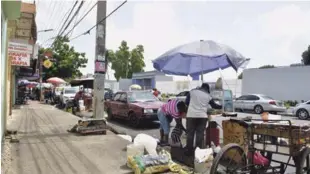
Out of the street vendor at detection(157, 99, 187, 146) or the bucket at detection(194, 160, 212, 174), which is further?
the street vendor at detection(157, 99, 187, 146)

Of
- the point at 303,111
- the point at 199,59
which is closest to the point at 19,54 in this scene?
the point at 199,59

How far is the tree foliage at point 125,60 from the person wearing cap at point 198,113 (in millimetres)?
50617

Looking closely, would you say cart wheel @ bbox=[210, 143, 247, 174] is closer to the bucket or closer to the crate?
the bucket

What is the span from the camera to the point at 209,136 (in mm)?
7555

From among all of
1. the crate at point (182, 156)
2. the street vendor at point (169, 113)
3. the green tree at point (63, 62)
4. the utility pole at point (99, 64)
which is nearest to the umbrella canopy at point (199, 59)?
the street vendor at point (169, 113)

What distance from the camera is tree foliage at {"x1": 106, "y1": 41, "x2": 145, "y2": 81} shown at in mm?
58156

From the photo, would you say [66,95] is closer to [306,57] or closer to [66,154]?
[66,154]

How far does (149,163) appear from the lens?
6.02 m

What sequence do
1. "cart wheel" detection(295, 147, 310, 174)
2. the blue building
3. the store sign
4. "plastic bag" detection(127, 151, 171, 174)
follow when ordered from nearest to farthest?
"cart wheel" detection(295, 147, 310, 174), "plastic bag" detection(127, 151, 171, 174), the store sign, the blue building

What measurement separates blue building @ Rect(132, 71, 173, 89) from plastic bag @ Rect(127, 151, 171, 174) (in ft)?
137

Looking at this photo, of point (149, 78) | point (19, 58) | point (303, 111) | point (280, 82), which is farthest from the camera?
point (149, 78)

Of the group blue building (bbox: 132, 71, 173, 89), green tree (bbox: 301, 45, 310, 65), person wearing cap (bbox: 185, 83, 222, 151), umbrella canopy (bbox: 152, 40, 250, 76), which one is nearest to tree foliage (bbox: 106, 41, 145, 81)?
blue building (bbox: 132, 71, 173, 89)

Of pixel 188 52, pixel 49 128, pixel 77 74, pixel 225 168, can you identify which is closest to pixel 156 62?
pixel 188 52

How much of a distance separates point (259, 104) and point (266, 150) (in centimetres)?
1823
